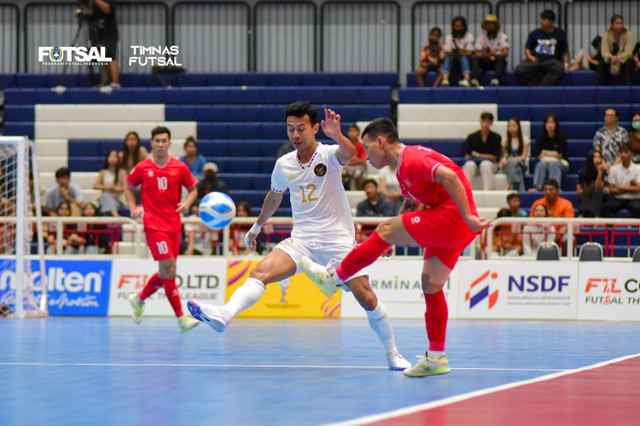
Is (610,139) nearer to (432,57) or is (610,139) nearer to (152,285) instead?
(432,57)

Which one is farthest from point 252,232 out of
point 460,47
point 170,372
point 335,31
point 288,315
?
point 335,31

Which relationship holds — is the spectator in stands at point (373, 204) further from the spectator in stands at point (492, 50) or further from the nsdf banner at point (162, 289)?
the spectator in stands at point (492, 50)

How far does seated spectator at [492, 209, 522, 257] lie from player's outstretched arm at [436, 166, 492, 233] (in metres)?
8.26

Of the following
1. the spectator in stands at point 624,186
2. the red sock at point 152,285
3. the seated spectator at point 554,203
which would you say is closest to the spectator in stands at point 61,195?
the red sock at point 152,285

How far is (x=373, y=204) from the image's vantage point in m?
16.7

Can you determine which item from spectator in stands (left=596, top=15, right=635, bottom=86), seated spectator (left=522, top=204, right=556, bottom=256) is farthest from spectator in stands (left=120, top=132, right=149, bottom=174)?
spectator in stands (left=596, top=15, right=635, bottom=86)

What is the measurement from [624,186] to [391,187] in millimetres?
3980

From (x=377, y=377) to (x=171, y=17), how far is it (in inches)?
674

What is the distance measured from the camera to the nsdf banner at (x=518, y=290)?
14.6 m

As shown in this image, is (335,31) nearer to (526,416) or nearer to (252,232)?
(252,232)

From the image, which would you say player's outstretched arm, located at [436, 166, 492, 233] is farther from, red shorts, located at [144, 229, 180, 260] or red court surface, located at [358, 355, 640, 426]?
red shorts, located at [144, 229, 180, 260]

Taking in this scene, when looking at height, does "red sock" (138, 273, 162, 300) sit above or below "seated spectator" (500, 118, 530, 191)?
below

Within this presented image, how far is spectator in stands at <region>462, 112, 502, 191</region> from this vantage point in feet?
60.5

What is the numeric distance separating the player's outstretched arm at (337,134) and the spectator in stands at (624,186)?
9618 mm
